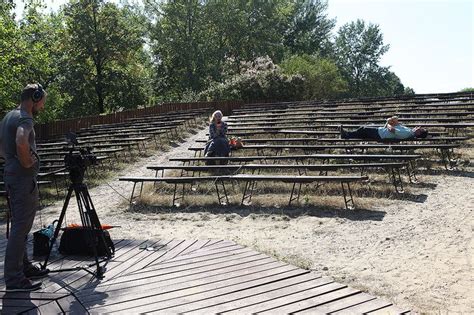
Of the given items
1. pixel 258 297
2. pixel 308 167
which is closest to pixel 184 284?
pixel 258 297

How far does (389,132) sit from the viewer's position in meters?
12.0

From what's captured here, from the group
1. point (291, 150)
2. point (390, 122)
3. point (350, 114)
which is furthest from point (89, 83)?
point (390, 122)

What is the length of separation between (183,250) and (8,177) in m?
2.23

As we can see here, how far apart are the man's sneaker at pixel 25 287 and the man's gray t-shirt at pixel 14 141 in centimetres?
100

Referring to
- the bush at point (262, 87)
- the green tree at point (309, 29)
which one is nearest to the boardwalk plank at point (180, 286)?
the bush at point (262, 87)

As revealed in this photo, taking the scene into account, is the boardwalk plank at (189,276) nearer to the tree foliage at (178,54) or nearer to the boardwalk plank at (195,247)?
the boardwalk plank at (195,247)

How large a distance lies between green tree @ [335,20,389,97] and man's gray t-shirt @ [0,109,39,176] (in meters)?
65.9

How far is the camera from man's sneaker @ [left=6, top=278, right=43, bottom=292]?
178 inches

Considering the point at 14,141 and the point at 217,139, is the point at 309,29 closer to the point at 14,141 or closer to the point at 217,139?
the point at 217,139

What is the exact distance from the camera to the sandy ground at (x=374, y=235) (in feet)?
15.7

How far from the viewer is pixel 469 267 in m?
5.18

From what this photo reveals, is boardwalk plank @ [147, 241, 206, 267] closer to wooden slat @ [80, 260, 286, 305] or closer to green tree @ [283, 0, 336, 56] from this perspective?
wooden slat @ [80, 260, 286, 305]

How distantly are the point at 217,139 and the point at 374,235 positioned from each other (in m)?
5.54

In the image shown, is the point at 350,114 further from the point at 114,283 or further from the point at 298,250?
the point at 114,283
